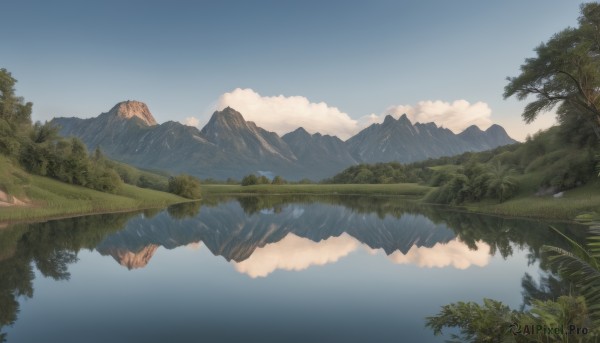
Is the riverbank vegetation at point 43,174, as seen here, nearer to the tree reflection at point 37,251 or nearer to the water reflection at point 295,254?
the tree reflection at point 37,251

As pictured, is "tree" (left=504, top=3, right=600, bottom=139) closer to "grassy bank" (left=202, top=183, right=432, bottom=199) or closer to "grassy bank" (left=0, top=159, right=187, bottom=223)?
"grassy bank" (left=0, top=159, right=187, bottom=223)

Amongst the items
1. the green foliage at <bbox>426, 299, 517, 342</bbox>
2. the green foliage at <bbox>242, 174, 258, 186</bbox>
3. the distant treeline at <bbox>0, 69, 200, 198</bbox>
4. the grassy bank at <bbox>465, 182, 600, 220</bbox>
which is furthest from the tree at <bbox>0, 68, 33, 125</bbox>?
the green foliage at <bbox>242, 174, 258, 186</bbox>

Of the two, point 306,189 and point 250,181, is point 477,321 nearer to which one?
point 306,189

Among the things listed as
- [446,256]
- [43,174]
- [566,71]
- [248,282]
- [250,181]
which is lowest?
[248,282]

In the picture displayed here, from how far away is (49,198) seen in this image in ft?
150

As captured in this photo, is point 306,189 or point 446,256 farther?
point 306,189

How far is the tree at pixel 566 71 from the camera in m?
29.6

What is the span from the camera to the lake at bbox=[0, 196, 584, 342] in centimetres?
1151

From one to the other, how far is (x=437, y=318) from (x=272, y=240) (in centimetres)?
2096

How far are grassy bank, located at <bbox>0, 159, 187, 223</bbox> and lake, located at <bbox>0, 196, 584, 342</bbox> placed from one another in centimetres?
773

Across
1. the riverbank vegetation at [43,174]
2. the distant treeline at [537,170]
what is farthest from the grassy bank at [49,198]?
the distant treeline at [537,170]

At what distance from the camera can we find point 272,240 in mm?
31125

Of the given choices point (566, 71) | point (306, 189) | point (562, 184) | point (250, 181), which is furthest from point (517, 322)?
point (250, 181)

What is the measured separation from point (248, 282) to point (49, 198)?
135 feet
